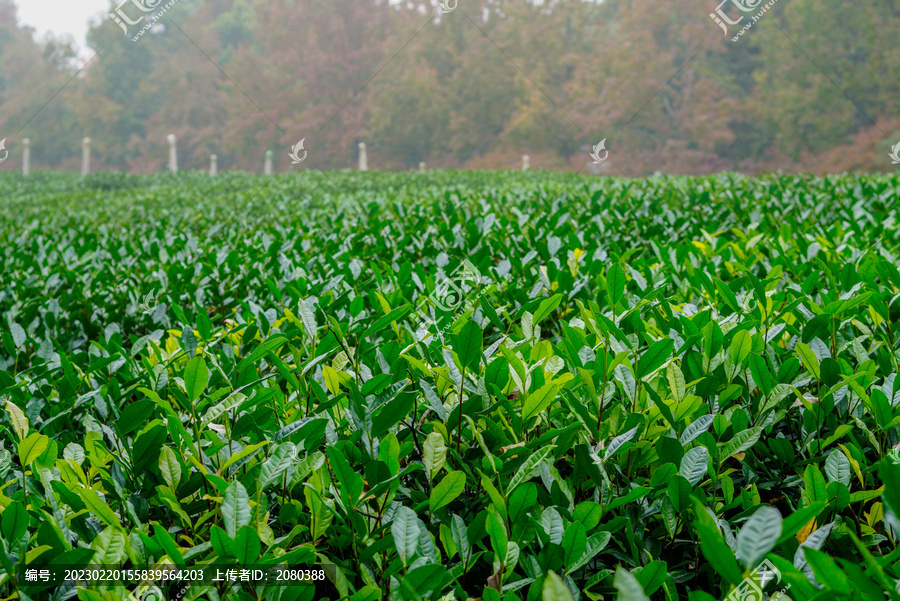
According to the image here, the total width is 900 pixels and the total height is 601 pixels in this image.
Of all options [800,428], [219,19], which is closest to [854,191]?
[800,428]

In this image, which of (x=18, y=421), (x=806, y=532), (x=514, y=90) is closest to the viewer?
(x=806, y=532)

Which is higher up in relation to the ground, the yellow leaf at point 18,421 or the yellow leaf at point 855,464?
the yellow leaf at point 18,421

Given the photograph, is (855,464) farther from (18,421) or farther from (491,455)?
(18,421)

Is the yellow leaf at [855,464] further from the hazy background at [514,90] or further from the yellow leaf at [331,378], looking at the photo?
the hazy background at [514,90]

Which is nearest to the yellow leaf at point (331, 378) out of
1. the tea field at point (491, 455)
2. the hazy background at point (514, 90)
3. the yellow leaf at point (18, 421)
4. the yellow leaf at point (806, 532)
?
the tea field at point (491, 455)

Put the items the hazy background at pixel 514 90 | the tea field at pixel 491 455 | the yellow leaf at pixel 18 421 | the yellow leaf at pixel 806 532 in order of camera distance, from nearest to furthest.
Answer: the tea field at pixel 491 455 < the yellow leaf at pixel 806 532 < the yellow leaf at pixel 18 421 < the hazy background at pixel 514 90

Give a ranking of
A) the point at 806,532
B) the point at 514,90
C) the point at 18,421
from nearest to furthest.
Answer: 1. the point at 806,532
2. the point at 18,421
3. the point at 514,90

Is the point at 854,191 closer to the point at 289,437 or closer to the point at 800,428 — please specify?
the point at 800,428

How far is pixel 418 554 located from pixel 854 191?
17.7 feet

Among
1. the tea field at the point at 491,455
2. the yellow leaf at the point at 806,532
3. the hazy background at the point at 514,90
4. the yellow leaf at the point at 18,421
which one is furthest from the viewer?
the hazy background at the point at 514,90

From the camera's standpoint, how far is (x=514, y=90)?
3725 centimetres

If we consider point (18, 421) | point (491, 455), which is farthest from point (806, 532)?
point (18, 421)

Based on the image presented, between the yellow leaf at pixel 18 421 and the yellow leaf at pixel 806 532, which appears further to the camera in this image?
the yellow leaf at pixel 18 421

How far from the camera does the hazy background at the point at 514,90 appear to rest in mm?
29094
